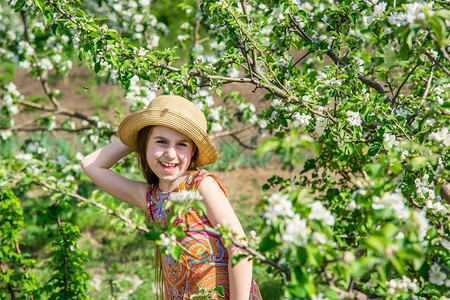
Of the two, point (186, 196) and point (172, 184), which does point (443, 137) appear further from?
point (172, 184)

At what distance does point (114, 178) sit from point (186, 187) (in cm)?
44

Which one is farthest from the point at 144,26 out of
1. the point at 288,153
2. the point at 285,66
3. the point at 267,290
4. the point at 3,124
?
the point at 288,153

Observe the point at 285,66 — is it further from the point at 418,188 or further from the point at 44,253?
the point at 44,253

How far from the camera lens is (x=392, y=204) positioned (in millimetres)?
1070

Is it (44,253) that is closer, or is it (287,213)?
(287,213)

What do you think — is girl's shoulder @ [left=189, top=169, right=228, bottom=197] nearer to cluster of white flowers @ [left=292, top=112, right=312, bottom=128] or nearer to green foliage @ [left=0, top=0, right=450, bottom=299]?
green foliage @ [left=0, top=0, right=450, bottom=299]

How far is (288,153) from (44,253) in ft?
12.7

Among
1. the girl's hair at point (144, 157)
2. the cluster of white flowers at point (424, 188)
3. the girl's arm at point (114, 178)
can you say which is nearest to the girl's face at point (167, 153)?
the girl's hair at point (144, 157)

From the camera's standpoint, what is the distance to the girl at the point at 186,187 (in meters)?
1.86

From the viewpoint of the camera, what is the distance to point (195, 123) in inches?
77.9

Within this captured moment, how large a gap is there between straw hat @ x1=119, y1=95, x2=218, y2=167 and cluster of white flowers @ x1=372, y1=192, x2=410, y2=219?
3.29ft

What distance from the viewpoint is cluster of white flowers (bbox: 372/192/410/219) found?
104 cm

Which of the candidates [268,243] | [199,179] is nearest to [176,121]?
[199,179]

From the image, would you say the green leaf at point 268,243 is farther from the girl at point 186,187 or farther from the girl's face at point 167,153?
the girl's face at point 167,153
